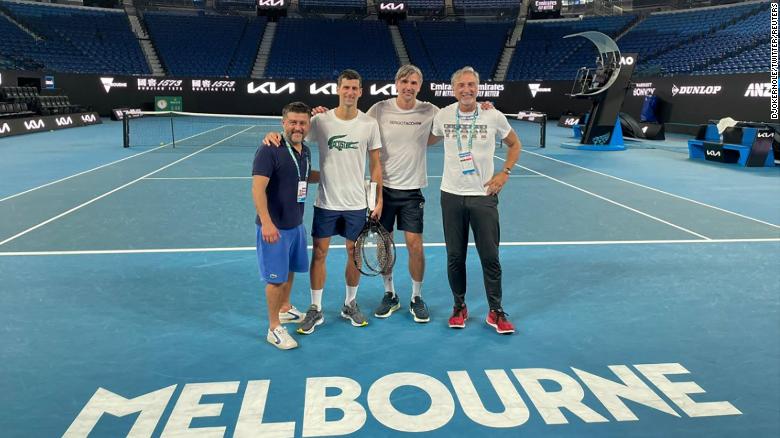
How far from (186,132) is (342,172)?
23881 mm

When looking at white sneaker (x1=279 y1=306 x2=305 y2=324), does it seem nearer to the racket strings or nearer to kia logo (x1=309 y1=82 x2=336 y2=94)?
the racket strings

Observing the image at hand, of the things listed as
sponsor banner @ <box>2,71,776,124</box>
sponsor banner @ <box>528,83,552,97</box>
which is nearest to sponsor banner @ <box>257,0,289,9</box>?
sponsor banner @ <box>2,71,776,124</box>

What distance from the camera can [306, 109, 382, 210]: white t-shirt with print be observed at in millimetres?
4902

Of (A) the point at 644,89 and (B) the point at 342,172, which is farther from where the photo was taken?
(A) the point at 644,89

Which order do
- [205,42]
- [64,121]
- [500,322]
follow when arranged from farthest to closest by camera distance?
[205,42] → [64,121] → [500,322]

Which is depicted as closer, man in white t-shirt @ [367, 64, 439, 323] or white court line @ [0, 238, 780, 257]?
man in white t-shirt @ [367, 64, 439, 323]

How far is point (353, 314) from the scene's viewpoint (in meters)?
5.27

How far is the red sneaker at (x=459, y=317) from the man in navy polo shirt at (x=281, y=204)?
1356 mm

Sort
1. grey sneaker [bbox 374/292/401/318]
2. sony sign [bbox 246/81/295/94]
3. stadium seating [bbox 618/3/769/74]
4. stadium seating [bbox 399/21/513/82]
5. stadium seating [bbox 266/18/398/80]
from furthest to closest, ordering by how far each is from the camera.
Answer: stadium seating [bbox 399/21/513/82] → stadium seating [bbox 266/18/398/80] → sony sign [bbox 246/81/295/94] → stadium seating [bbox 618/3/769/74] → grey sneaker [bbox 374/292/401/318]

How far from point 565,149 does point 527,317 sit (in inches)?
658

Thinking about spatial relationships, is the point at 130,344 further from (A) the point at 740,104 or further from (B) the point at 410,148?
(A) the point at 740,104

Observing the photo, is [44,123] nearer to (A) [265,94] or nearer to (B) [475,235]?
(A) [265,94]

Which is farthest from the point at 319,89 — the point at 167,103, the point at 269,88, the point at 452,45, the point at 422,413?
the point at 422,413

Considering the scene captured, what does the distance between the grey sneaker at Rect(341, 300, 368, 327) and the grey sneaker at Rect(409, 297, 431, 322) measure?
45 centimetres
